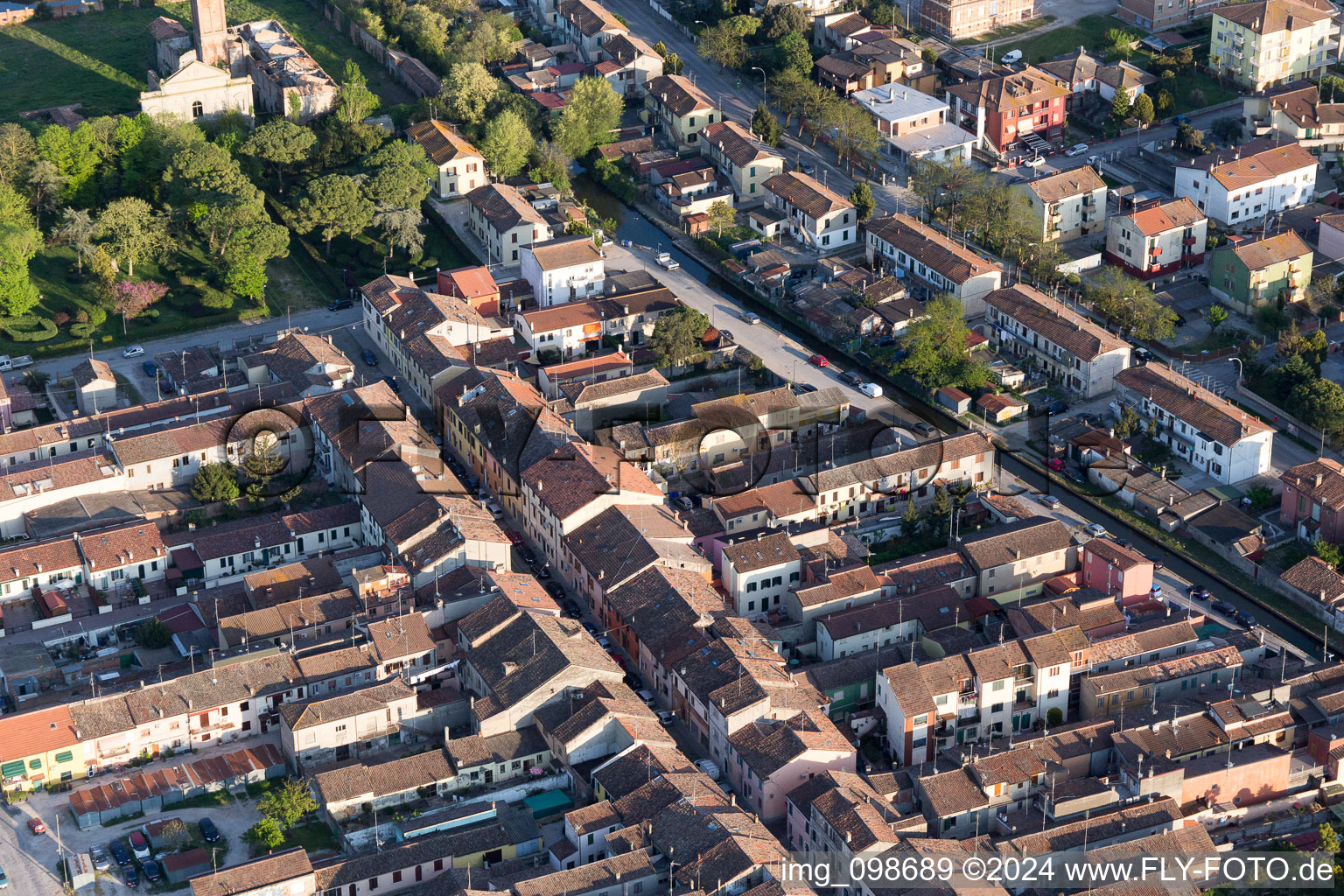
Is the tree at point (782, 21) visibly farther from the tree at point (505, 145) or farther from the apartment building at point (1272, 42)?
the apartment building at point (1272, 42)

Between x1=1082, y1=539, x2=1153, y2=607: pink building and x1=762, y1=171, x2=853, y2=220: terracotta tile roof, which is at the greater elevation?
x1=762, y1=171, x2=853, y2=220: terracotta tile roof

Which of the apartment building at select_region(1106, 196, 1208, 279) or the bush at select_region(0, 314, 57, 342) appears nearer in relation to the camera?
the bush at select_region(0, 314, 57, 342)

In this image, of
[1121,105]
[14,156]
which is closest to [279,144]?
[14,156]

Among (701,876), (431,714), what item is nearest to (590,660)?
(431,714)

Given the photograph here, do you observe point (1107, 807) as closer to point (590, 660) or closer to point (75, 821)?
point (590, 660)

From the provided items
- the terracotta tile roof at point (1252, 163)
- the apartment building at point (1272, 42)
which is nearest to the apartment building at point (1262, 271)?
the terracotta tile roof at point (1252, 163)

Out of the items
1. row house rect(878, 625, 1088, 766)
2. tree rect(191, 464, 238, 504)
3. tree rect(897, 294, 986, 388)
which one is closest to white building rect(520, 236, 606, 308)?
tree rect(897, 294, 986, 388)

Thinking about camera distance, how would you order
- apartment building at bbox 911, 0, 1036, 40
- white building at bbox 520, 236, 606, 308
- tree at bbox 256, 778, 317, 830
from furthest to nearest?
apartment building at bbox 911, 0, 1036, 40
white building at bbox 520, 236, 606, 308
tree at bbox 256, 778, 317, 830

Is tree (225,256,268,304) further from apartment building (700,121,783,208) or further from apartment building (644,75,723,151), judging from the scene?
apartment building (644,75,723,151)
